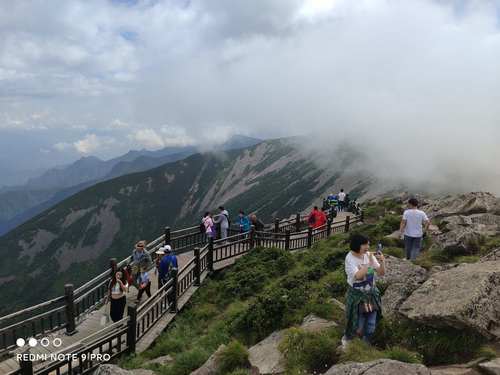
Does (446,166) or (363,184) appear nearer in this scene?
(446,166)

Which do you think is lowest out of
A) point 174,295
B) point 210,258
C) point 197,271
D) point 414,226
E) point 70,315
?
point 70,315

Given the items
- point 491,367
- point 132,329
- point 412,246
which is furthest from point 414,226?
point 132,329

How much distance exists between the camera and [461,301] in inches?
254

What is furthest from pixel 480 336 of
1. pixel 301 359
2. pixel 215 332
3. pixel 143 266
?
pixel 143 266

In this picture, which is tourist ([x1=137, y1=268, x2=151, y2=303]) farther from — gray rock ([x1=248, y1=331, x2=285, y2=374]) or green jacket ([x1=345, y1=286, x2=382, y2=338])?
green jacket ([x1=345, y1=286, x2=382, y2=338])

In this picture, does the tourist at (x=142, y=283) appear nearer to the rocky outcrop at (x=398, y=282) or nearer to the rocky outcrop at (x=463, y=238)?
the rocky outcrop at (x=398, y=282)

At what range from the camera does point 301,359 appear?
6.74 meters

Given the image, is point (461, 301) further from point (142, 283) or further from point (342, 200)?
point (342, 200)

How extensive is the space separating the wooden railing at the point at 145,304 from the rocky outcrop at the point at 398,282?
7.06 m

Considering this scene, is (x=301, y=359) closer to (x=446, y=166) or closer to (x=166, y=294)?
(x=166, y=294)

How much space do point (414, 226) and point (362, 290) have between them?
5.45 m

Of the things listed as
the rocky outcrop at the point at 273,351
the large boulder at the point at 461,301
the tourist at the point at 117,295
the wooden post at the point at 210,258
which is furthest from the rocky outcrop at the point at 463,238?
the tourist at the point at 117,295

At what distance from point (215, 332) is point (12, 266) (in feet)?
705

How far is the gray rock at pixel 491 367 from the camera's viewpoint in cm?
543
